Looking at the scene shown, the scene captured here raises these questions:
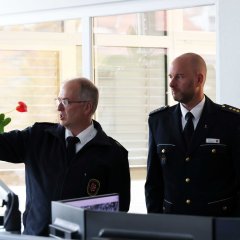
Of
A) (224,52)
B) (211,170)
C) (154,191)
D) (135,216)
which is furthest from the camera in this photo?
(224,52)

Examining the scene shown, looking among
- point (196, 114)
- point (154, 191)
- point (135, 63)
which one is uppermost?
point (135, 63)

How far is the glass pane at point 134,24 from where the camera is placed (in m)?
3.59

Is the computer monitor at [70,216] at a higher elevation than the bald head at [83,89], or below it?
below

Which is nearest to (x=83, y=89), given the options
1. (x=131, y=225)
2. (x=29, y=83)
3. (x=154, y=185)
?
(x=154, y=185)

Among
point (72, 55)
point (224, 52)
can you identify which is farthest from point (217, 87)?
point (72, 55)

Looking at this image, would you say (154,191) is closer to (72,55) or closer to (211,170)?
(211,170)

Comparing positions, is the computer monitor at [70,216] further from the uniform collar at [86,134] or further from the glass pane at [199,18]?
the glass pane at [199,18]

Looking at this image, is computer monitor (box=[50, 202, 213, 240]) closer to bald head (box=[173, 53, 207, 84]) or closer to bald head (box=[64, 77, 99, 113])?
bald head (box=[64, 77, 99, 113])

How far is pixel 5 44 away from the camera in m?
4.08

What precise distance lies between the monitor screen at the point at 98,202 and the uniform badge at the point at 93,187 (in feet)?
2.43

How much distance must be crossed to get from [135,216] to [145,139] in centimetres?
234

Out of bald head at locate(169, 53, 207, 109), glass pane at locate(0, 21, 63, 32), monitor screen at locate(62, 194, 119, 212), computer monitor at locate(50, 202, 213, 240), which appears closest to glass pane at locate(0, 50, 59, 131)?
glass pane at locate(0, 21, 63, 32)

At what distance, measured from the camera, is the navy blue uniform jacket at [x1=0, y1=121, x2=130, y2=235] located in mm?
2475

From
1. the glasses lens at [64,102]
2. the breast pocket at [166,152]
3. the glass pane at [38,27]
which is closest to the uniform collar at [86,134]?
the glasses lens at [64,102]
